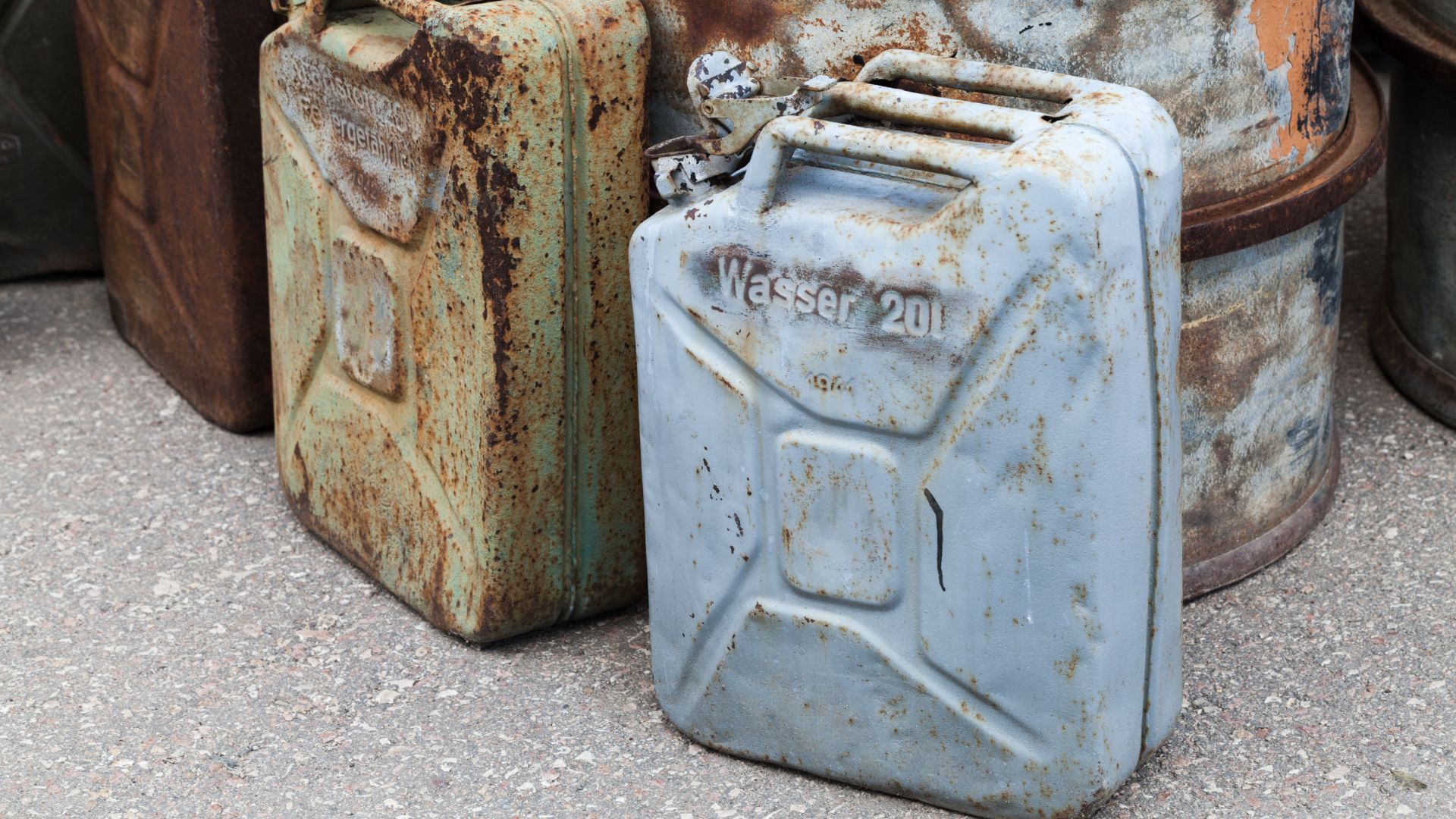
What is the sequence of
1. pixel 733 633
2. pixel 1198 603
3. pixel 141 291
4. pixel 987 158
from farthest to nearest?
pixel 141 291, pixel 1198 603, pixel 733 633, pixel 987 158

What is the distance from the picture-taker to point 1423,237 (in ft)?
9.71

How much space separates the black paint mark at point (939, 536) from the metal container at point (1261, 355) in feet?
1.94

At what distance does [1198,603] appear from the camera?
2.50 m

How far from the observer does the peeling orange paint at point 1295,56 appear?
88.7 inches

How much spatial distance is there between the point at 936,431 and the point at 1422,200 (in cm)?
149

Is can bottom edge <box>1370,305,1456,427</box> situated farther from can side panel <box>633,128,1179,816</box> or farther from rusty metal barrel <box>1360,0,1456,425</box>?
can side panel <box>633,128,1179,816</box>

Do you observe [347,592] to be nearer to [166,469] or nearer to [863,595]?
[166,469]

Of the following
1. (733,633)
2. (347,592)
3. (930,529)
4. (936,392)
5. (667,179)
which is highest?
(667,179)

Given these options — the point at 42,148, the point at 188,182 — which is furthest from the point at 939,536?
the point at 42,148

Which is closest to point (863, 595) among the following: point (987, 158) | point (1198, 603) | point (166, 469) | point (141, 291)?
point (987, 158)

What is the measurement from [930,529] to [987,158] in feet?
1.37

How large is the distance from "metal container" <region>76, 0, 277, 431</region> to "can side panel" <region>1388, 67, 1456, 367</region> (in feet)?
6.35

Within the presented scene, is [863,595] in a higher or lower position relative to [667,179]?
lower

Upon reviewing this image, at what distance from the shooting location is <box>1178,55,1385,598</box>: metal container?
7.61 ft
